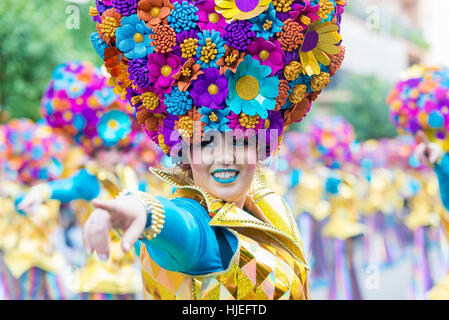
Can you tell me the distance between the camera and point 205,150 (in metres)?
2.03

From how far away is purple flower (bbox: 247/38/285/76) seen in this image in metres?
1.90

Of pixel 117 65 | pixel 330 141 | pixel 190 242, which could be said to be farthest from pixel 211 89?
pixel 330 141

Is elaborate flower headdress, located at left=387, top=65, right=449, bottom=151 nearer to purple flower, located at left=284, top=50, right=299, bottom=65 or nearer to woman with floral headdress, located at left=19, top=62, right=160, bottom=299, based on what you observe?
woman with floral headdress, located at left=19, top=62, right=160, bottom=299

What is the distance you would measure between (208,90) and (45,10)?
10594mm

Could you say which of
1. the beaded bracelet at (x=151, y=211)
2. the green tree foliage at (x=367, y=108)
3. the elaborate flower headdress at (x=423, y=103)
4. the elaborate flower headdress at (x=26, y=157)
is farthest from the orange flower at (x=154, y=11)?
the green tree foliage at (x=367, y=108)

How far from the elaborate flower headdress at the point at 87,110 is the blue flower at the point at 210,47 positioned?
8.59ft

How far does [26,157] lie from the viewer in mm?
6301

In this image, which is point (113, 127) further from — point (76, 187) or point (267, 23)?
point (267, 23)

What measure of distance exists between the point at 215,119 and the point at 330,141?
18.8ft

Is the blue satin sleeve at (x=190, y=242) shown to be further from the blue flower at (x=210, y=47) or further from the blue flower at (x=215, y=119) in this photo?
the blue flower at (x=210, y=47)

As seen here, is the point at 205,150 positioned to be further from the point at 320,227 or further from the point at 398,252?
the point at 398,252

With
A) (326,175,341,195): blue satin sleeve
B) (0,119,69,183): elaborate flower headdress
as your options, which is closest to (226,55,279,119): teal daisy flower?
(0,119,69,183): elaborate flower headdress

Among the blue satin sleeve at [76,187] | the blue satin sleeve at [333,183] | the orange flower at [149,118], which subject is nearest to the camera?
the orange flower at [149,118]

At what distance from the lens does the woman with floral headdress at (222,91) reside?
187 centimetres
